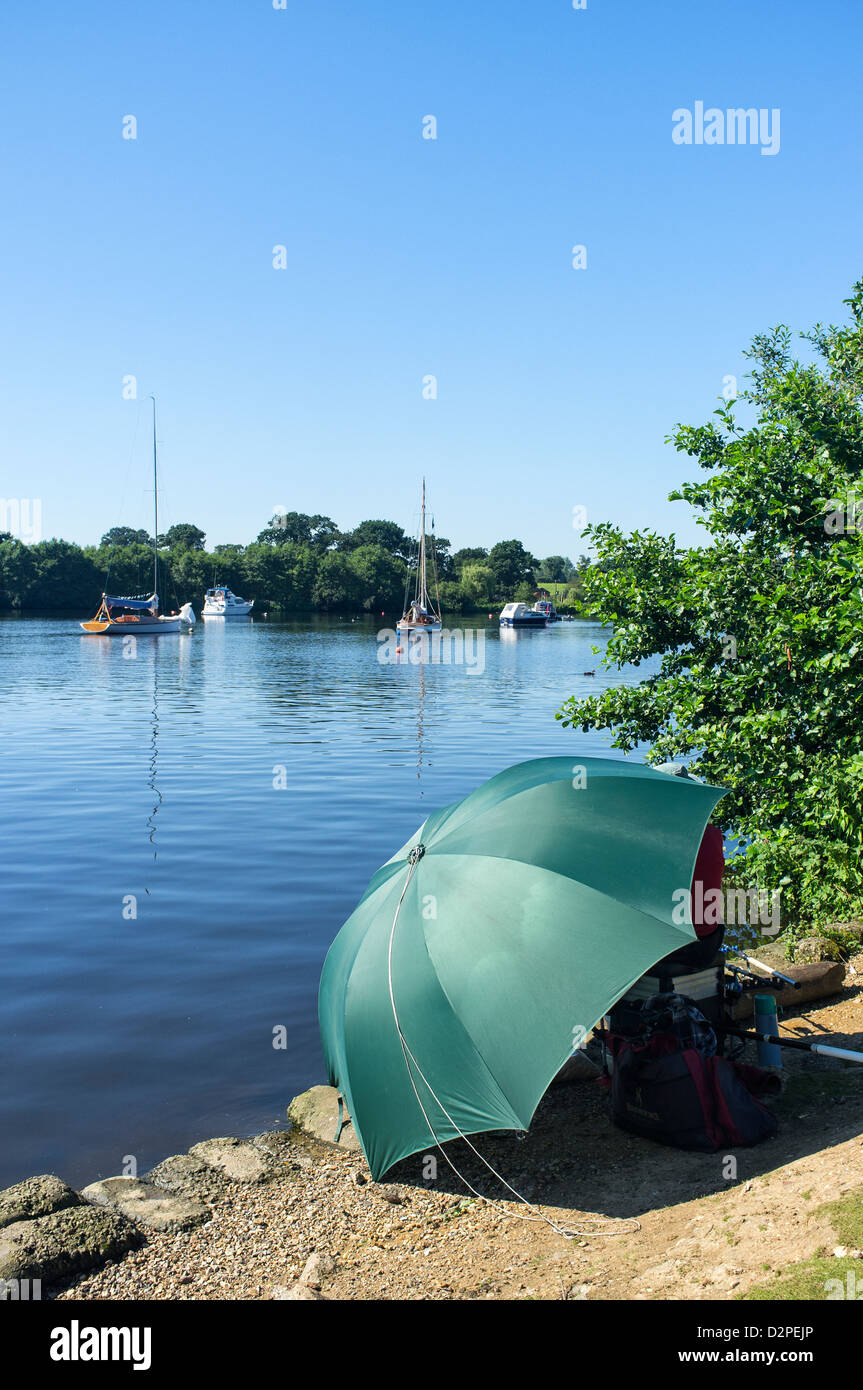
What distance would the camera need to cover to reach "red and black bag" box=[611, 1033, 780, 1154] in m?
7.34

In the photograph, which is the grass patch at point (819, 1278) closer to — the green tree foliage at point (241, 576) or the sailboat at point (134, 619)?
the sailboat at point (134, 619)

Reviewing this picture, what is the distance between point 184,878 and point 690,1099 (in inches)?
448

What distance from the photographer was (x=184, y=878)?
675 inches

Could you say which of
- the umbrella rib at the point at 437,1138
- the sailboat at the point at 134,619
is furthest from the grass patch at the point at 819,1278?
the sailboat at the point at 134,619

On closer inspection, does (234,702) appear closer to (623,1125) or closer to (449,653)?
(623,1125)

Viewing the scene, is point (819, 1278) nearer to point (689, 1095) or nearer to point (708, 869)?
point (689, 1095)

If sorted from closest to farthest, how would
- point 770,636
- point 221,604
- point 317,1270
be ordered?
point 317,1270 → point 770,636 → point 221,604

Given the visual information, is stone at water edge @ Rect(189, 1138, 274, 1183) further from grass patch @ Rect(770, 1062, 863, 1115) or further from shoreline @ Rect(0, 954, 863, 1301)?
grass patch @ Rect(770, 1062, 863, 1115)

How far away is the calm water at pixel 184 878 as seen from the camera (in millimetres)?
9898

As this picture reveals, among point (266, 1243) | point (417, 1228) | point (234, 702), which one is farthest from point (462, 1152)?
point (234, 702)

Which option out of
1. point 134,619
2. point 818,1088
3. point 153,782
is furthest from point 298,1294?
point 134,619

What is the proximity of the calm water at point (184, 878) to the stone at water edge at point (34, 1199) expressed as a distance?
1131 mm

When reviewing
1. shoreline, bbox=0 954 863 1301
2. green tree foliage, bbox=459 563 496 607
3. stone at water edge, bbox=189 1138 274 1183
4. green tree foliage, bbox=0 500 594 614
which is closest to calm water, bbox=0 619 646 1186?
stone at water edge, bbox=189 1138 274 1183

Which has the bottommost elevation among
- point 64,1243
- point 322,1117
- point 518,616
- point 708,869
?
point 322,1117
